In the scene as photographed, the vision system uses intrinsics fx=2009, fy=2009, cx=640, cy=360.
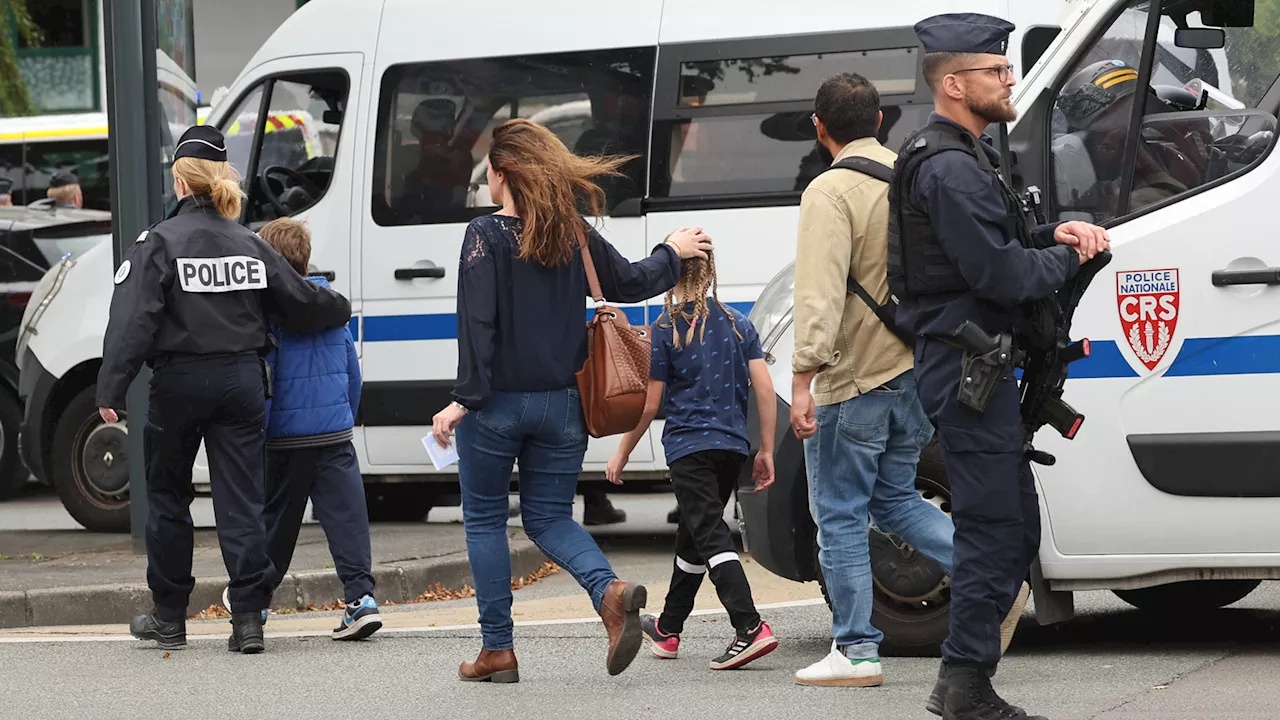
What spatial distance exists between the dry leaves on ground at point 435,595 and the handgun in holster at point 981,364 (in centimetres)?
368

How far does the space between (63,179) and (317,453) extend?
24.6 feet

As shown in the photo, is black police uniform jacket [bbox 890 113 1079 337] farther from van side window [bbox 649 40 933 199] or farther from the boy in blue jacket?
van side window [bbox 649 40 933 199]

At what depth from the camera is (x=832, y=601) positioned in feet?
19.0

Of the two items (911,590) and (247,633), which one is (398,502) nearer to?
(247,633)

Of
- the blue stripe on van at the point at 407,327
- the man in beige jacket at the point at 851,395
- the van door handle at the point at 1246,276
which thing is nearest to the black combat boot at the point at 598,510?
the blue stripe on van at the point at 407,327

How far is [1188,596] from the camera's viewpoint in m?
7.01

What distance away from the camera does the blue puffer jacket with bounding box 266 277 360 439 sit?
7.09m

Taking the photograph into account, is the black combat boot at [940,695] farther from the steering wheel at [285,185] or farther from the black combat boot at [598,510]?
the black combat boot at [598,510]

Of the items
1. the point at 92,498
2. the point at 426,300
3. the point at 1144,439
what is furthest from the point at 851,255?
the point at 92,498

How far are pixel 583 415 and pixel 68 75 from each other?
18.6 m

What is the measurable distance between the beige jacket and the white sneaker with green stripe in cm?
76

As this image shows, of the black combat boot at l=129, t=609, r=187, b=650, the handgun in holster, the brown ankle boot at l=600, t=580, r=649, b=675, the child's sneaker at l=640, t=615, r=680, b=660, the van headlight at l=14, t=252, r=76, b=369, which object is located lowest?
the black combat boot at l=129, t=609, r=187, b=650

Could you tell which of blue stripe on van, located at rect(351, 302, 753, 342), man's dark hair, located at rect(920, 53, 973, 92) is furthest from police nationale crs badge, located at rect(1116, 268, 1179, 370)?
blue stripe on van, located at rect(351, 302, 753, 342)

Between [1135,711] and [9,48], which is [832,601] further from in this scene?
[9,48]
